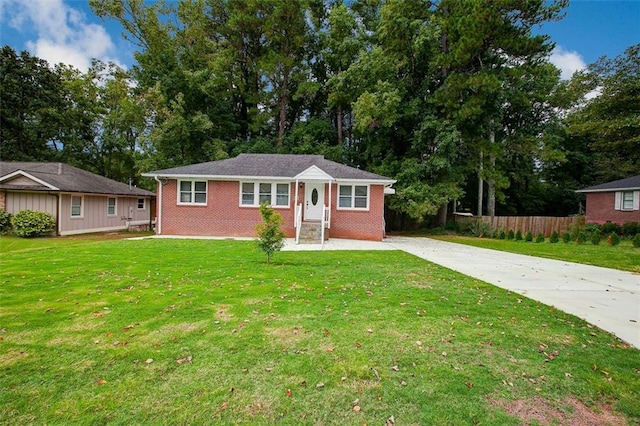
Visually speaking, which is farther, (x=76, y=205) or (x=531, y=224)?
(x=531, y=224)

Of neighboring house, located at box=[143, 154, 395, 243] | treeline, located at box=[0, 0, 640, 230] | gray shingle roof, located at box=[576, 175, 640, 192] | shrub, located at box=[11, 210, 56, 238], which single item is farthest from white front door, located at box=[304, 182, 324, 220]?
gray shingle roof, located at box=[576, 175, 640, 192]

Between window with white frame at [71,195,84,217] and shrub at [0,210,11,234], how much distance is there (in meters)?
2.57

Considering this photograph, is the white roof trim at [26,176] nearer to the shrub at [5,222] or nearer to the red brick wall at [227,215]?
the shrub at [5,222]

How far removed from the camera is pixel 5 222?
1588 centimetres

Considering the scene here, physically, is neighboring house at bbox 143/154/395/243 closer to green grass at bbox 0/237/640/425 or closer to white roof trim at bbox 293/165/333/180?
white roof trim at bbox 293/165/333/180

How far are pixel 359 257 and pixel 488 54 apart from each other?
749 inches

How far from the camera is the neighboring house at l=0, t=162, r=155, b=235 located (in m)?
Result: 16.2

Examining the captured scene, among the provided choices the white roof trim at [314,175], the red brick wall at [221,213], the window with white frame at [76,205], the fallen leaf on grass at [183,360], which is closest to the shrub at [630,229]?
the white roof trim at [314,175]

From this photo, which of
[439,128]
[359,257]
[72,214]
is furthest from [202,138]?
[359,257]

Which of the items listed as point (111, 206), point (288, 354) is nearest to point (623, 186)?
point (288, 354)

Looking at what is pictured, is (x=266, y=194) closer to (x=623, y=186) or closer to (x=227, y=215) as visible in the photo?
(x=227, y=215)

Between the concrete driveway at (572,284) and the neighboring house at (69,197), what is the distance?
61.5 ft

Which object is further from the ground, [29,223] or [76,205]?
[76,205]

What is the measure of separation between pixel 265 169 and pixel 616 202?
23.7m
